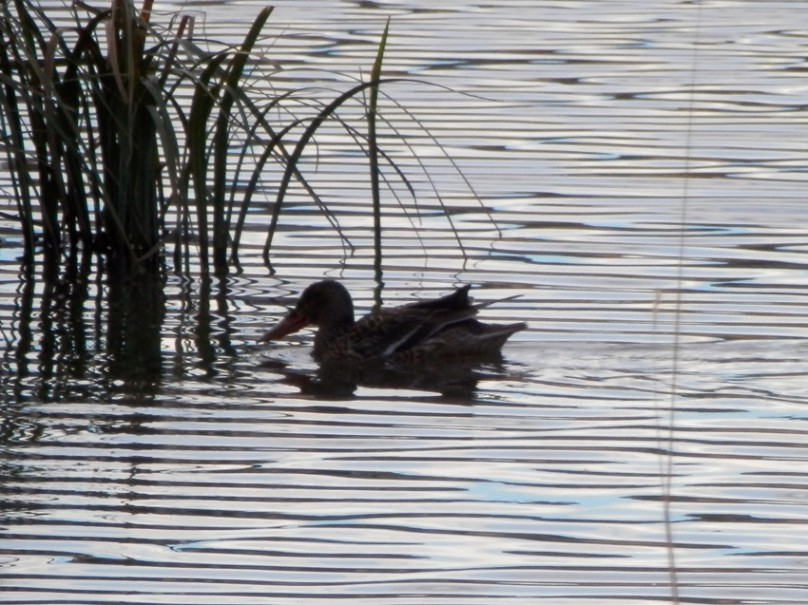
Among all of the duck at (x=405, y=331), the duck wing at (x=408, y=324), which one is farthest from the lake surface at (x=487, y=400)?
the duck wing at (x=408, y=324)

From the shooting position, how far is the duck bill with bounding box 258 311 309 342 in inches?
356

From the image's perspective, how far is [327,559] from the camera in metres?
5.77

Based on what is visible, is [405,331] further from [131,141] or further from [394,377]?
[131,141]

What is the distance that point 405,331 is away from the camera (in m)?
8.84

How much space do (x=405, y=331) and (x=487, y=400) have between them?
104 centimetres

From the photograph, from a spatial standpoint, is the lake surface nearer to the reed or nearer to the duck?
the duck

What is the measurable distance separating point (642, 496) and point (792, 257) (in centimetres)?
400

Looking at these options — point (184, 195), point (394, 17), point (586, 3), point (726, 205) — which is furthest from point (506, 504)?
point (586, 3)

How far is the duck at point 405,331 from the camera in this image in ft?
28.7

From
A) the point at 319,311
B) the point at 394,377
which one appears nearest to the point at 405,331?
the point at 394,377

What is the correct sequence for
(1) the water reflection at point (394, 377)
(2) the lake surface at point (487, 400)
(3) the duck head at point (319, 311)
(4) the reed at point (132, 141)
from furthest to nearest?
(3) the duck head at point (319, 311), (4) the reed at point (132, 141), (1) the water reflection at point (394, 377), (2) the lake surface at point (487, 400)

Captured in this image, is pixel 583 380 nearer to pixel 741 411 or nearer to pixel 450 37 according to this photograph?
pixel 741 411

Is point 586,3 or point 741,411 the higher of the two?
point 586,3

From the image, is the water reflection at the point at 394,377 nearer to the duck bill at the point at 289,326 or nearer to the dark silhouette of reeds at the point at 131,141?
the duck bill at the point at 289,326
